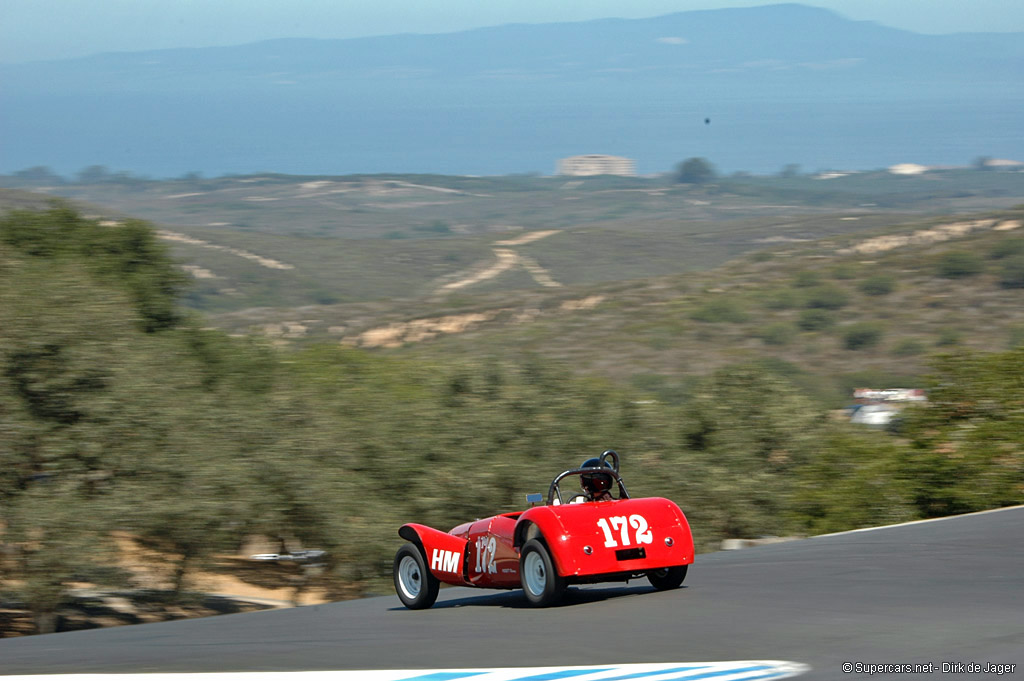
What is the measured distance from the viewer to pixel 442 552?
8.42 m

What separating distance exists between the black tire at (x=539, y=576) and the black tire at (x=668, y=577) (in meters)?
0.79

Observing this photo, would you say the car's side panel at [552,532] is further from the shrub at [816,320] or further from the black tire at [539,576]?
the shrub at [816,320]

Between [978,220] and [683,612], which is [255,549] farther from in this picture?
[978,220]

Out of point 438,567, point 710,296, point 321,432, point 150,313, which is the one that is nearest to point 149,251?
point 150,313

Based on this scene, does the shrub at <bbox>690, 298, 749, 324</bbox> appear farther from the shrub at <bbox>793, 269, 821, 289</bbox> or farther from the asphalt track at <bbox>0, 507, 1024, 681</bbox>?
the asphalt track at <bbox>0, 507, 1024, 681</bbox>

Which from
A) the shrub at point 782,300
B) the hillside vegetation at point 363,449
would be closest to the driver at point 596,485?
the hillside vegetation at point 363,449

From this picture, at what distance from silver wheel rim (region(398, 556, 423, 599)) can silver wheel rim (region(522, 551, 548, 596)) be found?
133 centimetres

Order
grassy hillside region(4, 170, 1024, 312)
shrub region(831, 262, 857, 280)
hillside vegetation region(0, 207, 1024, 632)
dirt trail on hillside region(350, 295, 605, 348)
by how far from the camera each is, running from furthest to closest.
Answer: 1. grassy hillside region(4, 170, 1024, 312)
2. shrub region(831, 262, 857, 280)
3. dirt trail on hillside region(350, 295, 605, 348)
4. hillside vegetation region(0, 207, 1024, 632)

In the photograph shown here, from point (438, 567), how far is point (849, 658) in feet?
12.0

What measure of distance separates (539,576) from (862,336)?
48.3 metres

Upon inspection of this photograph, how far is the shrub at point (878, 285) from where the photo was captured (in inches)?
2403

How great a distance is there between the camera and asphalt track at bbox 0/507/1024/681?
576cm

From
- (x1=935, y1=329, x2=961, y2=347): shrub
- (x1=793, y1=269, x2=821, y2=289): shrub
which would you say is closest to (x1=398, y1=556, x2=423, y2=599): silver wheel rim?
(x1=935, y1=329, x2=961, y2=347): shrub

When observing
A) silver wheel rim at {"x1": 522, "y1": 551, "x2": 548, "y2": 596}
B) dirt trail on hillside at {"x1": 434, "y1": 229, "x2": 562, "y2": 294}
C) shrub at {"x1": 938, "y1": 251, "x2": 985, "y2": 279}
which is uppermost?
silver wheel rim at {"x1": 522, "y1": 551, "x2": 548, "y2": 596}
